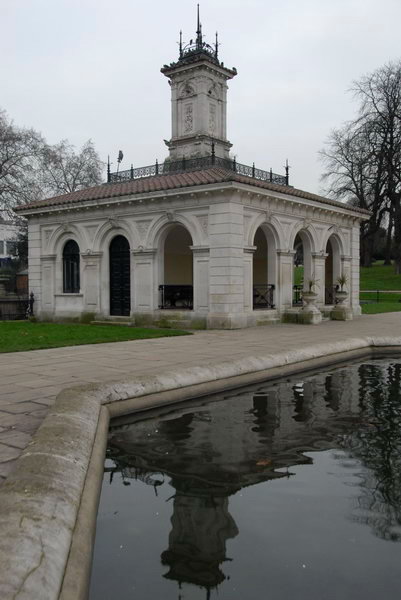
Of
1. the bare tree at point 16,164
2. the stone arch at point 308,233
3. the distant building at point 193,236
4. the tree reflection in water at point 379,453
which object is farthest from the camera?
the bare tree at point 16,164

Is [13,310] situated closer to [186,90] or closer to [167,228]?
[167,228]

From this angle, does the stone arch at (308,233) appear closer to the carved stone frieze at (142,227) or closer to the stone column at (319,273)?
the stone column at (319,273)

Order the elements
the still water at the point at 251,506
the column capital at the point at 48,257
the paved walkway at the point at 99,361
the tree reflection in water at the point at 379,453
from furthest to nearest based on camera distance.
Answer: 1. the column capital at the point at 48,257
2. the paved walkway at the point at 99,361
3. the tree reflection in water at the point at 379,453
4. the still water at the point at 251,506

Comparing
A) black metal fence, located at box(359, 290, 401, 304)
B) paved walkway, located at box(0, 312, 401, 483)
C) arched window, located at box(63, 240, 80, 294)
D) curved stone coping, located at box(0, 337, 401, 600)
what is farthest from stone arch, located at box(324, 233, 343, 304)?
curved stone coping, located at box(0, 337, 401, 600)

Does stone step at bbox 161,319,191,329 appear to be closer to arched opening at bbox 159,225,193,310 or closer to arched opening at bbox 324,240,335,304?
arched opening at bbox 159,225,193,310

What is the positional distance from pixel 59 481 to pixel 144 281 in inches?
641

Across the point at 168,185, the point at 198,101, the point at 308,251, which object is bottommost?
the point at 308,251

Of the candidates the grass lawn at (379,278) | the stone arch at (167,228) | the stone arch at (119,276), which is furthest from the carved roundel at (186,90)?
the grass lawn at (379,278)

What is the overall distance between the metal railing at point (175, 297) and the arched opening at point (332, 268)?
6.51 m

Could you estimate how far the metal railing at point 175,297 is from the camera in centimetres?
2014

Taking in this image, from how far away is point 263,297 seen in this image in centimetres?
2077

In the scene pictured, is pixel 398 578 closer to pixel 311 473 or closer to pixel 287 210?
pixel 311 473

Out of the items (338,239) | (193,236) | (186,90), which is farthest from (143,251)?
(338,239)

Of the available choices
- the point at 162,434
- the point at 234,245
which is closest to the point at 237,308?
the point at 234,245
